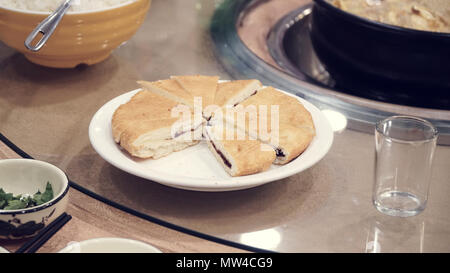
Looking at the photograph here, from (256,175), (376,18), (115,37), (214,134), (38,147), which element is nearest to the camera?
(256,175)

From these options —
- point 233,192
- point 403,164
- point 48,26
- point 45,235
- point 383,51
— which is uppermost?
point 383,51

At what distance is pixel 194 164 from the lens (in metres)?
1.40

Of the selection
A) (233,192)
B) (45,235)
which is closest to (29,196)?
(45,235)

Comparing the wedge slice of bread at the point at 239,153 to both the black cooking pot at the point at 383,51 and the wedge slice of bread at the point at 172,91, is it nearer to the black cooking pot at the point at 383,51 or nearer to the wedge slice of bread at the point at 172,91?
the wedge slice of bread at the point at 172,91

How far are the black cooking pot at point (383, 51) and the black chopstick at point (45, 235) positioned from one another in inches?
40.1

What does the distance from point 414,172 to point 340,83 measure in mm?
801

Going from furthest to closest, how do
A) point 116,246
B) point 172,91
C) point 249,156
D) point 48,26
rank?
point 48,26, point 172,91, point 249,156, point 116,246

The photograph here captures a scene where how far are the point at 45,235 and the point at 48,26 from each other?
0.73 metres

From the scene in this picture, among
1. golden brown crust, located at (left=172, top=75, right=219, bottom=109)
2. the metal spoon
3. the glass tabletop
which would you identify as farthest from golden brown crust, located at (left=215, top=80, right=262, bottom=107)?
the metal spoon

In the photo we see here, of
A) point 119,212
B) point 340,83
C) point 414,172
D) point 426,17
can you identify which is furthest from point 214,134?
point 426,17

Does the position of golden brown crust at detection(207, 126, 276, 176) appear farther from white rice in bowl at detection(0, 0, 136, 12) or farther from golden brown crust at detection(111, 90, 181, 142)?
white rice in bowl at detection(0, 0, 136, 12)

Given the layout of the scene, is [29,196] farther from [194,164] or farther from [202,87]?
[202,87]
